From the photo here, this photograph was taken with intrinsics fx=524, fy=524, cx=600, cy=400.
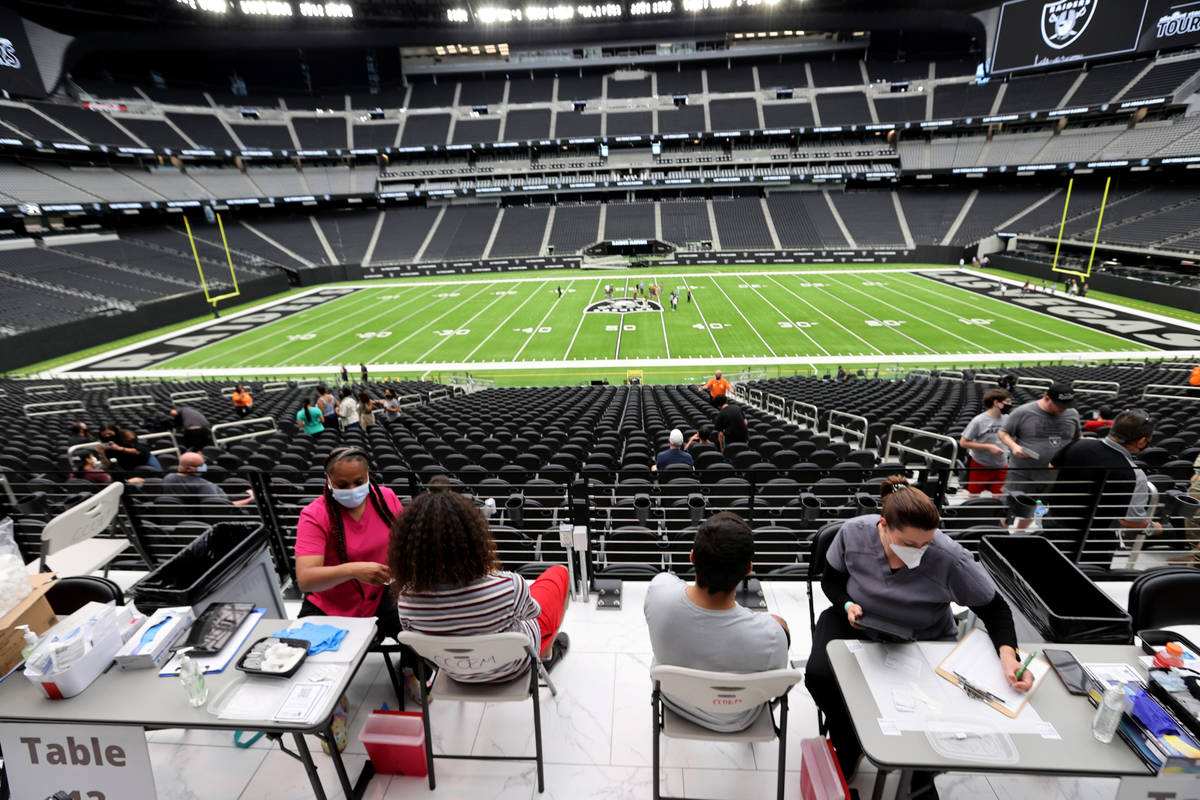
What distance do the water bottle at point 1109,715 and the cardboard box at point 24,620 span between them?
228 inches

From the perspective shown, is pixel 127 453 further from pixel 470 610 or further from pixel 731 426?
pixel 731 426

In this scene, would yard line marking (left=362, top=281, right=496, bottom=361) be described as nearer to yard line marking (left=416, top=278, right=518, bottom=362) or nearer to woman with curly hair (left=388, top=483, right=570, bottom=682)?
yard line marking (left=416, top=278, right=518, bottom=362)

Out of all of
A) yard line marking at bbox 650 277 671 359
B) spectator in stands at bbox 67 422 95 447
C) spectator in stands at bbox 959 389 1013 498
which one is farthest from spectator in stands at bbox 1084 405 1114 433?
spectator in stands at bbox 67 422 95 447

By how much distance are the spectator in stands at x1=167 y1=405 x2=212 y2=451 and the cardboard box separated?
562 centimetres

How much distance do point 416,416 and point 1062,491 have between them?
41.0ft

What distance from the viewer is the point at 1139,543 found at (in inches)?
214

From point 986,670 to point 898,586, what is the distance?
0.57 metres

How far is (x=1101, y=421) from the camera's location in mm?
8680

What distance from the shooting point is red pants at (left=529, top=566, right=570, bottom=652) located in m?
3.57

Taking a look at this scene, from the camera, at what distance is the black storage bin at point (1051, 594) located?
3078 millimetres

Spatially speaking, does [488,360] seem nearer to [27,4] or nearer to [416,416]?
[416,416]

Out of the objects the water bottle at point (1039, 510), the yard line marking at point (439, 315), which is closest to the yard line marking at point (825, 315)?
the water bottle at point (1039, 510)

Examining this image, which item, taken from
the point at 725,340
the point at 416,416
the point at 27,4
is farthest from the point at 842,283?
the point at 27,4

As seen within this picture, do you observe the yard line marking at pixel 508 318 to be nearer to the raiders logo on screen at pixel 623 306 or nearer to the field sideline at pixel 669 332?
the field sideline at pixel 669 332
